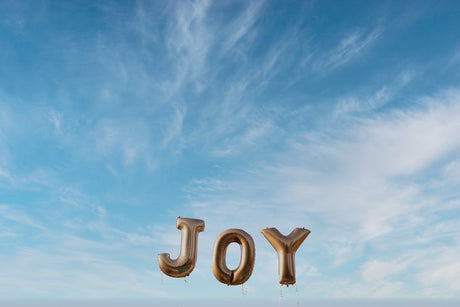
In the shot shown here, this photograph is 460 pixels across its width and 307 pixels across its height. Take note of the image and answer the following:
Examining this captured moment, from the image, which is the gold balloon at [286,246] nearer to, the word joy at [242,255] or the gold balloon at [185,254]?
the word joy at [242,255]

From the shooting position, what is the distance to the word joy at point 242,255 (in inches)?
517

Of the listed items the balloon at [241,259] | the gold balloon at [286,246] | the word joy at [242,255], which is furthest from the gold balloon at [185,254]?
the gold balloon at [286,246]

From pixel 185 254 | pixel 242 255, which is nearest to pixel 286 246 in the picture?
pixel 242 255

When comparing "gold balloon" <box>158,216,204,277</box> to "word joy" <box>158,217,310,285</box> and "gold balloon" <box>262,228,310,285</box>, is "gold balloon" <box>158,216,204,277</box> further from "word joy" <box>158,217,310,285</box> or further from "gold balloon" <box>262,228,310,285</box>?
"gold balloon" <box>262,228,310,285</box>

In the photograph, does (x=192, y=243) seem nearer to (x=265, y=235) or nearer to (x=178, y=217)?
(x=178, y=217)

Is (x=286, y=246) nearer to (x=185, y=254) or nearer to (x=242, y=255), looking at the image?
(x=242, y=255)

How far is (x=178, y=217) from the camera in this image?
46.2ft

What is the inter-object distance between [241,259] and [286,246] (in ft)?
5.19

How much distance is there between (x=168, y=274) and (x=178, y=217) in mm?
1969

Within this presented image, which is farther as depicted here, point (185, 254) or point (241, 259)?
point (185, 254)

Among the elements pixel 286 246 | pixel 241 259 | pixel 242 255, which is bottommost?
pixel 241 259

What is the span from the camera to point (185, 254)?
13.5 m

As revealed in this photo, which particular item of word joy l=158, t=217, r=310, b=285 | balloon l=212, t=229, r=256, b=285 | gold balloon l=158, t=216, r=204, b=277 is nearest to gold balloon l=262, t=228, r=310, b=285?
word joy l=158, t=217, r=310, b=285

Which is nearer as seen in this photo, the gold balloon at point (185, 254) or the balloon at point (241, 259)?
the balloon at point (241, 259)
